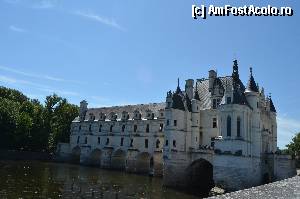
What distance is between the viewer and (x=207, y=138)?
142ft

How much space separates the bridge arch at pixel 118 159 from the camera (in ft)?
195

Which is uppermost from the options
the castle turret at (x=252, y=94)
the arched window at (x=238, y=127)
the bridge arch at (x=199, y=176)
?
the castle turret at (x=252, y=94)

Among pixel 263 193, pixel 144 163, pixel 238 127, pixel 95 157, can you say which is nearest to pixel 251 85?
pixel 238 127

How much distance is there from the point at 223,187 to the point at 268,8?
20355 mm

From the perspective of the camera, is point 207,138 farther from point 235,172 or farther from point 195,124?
point 235,172

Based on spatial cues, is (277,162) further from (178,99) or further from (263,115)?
(178,99)

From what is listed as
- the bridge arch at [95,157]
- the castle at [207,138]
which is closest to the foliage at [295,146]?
the castle at [207,138]

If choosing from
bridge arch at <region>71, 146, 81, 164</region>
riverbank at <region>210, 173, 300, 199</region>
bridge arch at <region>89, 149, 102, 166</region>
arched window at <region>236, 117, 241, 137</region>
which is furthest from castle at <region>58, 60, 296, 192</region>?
riverbank at <region>210, 173, 300, 199</region>

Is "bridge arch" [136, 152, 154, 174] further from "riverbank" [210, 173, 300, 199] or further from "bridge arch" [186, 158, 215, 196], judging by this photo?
"riverbank" [210, 173, 300, 199]

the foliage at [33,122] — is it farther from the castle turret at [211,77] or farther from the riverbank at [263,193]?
the riverbank at [263,193]

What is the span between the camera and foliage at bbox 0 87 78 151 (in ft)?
205

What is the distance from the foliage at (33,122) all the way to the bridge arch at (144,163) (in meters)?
25.5

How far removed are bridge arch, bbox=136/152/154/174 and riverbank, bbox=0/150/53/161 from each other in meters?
22.5

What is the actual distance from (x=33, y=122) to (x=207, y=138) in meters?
41.2
